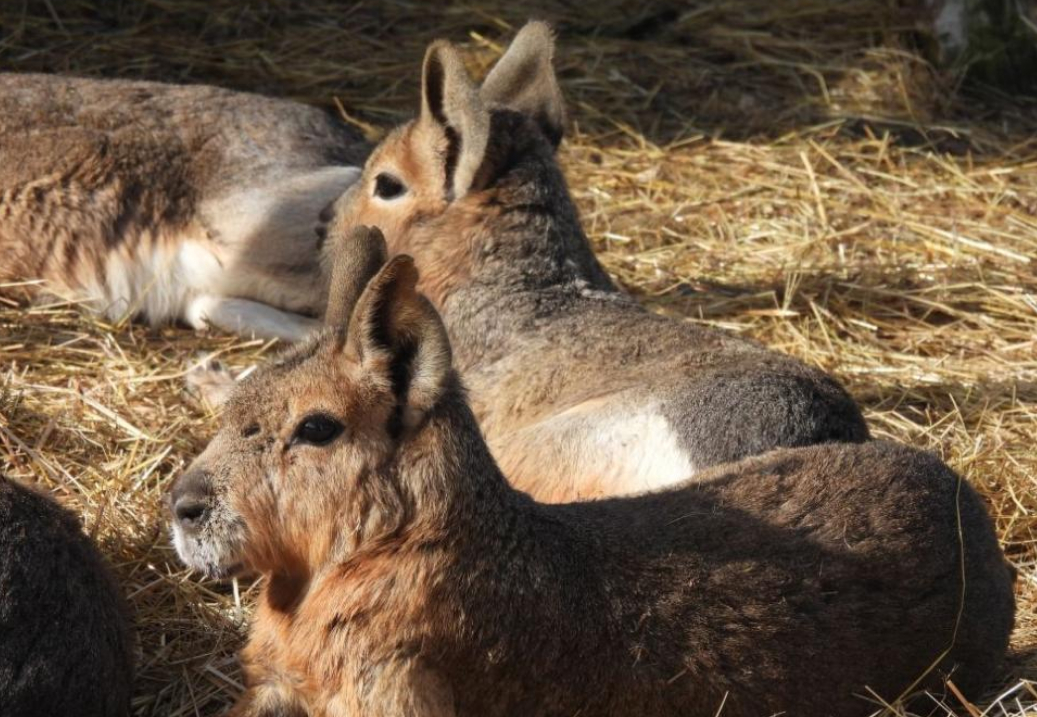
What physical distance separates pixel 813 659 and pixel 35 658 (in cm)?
161

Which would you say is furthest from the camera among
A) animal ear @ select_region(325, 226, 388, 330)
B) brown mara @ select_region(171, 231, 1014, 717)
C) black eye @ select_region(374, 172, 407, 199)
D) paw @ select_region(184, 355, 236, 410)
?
paw @ select_region(184, 355, 236, 410)

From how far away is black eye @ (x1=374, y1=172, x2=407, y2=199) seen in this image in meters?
5.32

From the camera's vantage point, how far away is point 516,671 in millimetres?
3312

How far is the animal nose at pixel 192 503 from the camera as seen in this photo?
10.9 feet

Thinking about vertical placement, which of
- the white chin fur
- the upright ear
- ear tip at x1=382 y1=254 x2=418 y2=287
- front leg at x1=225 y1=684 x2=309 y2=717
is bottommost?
front leg at x1=225 y1=684 x2=309 y2=717

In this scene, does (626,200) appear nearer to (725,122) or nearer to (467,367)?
(725,122)

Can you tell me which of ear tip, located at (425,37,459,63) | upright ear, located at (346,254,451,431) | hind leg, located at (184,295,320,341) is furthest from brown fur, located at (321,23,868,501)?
upright ear, located at (346,254,451,431)

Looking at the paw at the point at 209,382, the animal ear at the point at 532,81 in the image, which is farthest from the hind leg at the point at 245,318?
the animal ear at the point at 532,81

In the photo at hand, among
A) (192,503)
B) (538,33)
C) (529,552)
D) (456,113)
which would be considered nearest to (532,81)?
(538,33)

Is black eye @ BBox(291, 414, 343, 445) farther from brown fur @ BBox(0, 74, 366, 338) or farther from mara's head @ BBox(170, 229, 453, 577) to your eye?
brown fur @ BBox(0, 74, 366, 338)

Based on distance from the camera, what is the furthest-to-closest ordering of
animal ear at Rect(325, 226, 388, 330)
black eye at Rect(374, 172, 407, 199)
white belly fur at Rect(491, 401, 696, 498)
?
black eye at Rect(374, 172, 407, 199) → white belly fur at Rect(491, 401, 696, 498) → animal ear at Rect(325, 226, 388, 330)

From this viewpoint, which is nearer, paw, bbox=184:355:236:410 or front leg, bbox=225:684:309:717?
front leg, bbox=225:684:309:717

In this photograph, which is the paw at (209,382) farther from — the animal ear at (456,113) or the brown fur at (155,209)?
the animal ear at (456,113)

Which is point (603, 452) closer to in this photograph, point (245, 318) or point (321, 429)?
point (321, 429)
